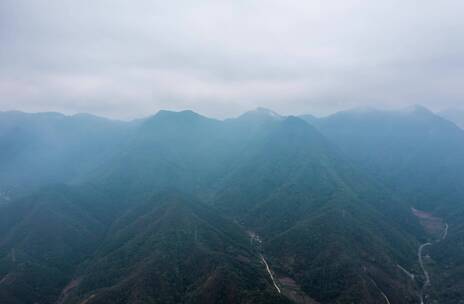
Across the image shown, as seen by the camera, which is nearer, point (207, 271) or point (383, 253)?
point (207, 271)

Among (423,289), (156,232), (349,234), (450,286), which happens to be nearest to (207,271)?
(156,232)

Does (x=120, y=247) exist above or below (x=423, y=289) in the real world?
above

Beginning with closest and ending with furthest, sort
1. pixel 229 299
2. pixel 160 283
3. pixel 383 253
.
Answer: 1. pixel 229 299
2. pixel 160 283
3. pixel 383 253

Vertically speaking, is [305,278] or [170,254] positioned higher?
[170,254]

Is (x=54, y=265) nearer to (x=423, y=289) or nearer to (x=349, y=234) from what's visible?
(x=349, y=234)

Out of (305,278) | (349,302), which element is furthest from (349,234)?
(349,302)

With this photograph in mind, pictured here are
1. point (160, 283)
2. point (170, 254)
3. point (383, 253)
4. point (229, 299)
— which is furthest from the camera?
point (383, 253)

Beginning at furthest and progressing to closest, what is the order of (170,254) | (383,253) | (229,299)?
(383,253)
(170,254)
(229,299)

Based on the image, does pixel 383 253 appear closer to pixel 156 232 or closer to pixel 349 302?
pixel 349 302

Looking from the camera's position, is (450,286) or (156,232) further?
(156,232)
